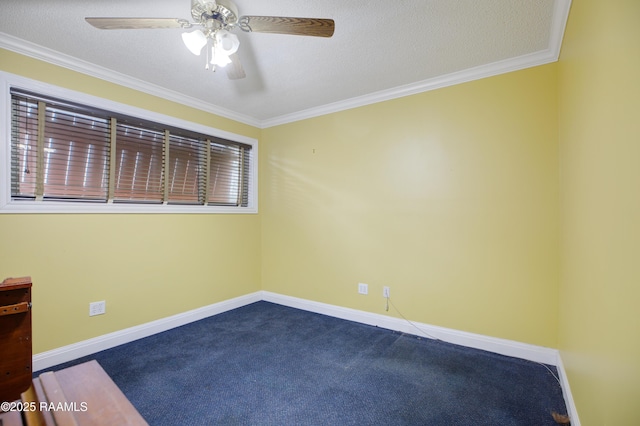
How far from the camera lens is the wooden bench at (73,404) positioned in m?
0.76

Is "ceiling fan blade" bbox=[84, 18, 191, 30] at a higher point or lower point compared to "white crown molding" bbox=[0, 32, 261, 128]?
lower

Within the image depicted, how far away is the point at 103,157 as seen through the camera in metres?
2.61

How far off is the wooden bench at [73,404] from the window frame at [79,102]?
73.9 inches

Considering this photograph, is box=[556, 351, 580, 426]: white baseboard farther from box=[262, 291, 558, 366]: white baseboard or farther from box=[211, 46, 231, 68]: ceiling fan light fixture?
box=[211, 46, 231, 68]: ceiling fan light fixture

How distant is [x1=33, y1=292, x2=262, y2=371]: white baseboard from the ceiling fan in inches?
97.7

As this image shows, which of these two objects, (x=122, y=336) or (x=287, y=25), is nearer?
(x=287, y=25)

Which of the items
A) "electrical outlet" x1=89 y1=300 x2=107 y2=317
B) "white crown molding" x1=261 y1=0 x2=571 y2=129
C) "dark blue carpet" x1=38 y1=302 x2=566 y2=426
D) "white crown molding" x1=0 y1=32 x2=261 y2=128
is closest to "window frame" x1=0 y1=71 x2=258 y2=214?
"white crown molding" x1=0 y1=32 x2=261 y2=128

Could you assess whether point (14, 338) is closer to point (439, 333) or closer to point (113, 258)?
point (113, 258)

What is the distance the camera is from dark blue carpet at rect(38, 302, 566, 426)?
1700mm

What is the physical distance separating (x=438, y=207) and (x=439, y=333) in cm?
123

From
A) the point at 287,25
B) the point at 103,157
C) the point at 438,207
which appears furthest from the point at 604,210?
the point at 103,157

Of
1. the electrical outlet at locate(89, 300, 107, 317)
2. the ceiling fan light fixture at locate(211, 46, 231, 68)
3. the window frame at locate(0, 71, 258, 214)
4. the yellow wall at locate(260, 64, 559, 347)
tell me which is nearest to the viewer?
the ceiling fan light fixture at locate(211, 46, 231, 68)

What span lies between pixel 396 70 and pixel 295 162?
1703 mm

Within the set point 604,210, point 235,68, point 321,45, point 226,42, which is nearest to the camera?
point 604,210
